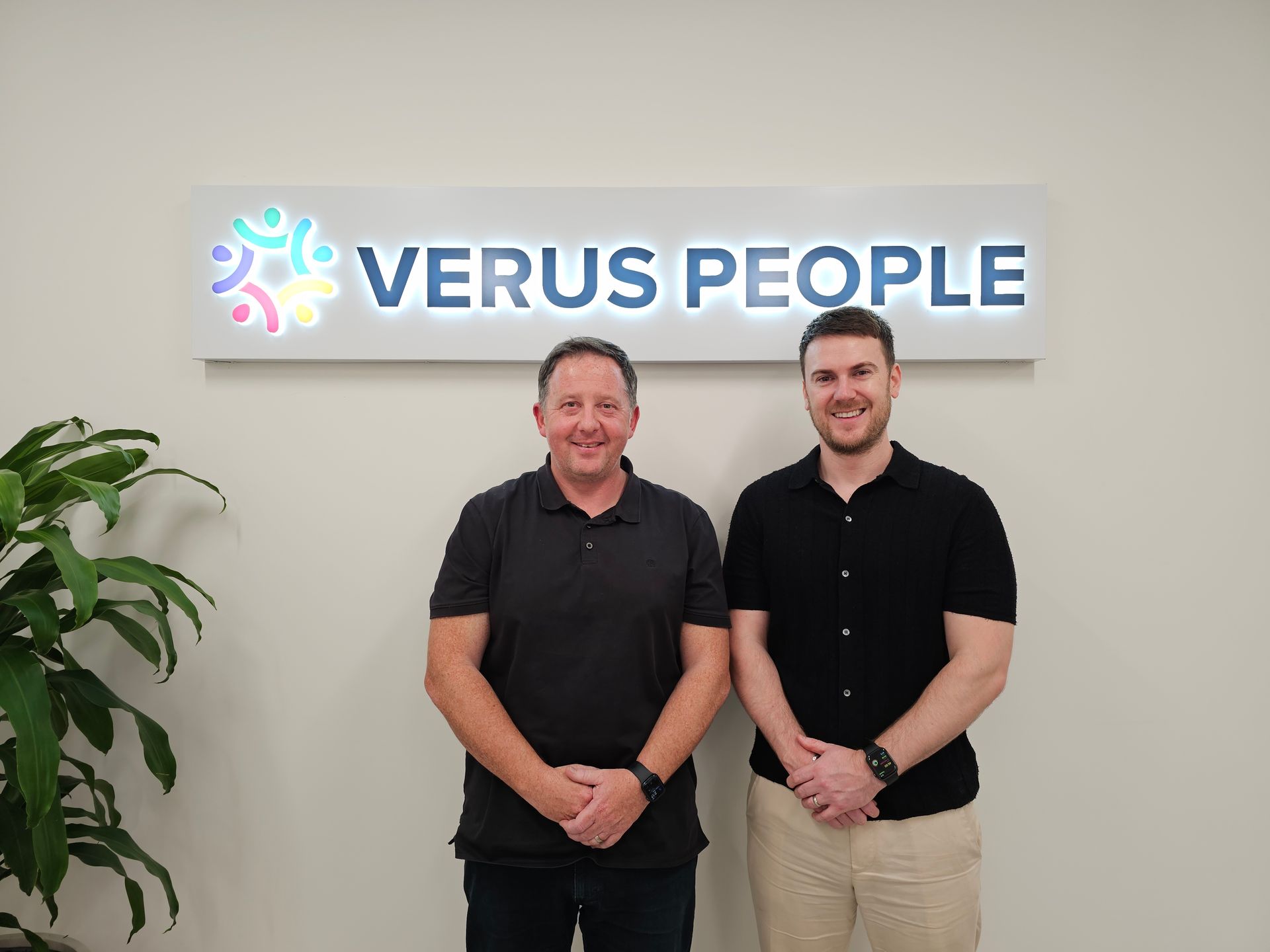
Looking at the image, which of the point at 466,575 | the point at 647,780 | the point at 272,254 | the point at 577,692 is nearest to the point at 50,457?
the point at 272,254

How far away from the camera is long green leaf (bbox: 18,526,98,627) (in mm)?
1582

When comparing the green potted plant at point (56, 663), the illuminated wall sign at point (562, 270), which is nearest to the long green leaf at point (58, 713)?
the green potted plant at point (56, 663)

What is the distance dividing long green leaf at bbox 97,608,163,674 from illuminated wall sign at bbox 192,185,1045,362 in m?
0.73

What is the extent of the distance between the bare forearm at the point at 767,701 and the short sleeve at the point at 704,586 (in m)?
0.11

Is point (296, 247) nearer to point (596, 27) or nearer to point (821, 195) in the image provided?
point (596, 27)

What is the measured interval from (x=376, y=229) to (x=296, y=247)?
232 mm

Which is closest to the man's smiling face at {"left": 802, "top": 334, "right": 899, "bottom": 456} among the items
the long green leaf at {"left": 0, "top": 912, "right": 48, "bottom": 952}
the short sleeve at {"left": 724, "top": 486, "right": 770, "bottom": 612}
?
the short sleeve at {"left": 724, "top": 486, "right": 770, "bottom": 612}

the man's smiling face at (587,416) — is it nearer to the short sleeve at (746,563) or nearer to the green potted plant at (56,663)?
the short sleeve at (746,563)

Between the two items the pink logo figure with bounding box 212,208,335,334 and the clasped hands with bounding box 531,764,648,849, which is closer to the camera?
the clasped hands with bounding box 531,764,648,849

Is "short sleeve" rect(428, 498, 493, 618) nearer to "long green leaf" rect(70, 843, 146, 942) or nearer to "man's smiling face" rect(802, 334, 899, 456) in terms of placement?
"man's smiling face" rect(802, 334, 899, 456)

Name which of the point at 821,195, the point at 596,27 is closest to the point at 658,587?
the point at 821,195

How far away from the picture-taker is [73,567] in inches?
63.9

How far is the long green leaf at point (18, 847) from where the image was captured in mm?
1755

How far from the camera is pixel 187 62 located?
7.38 ft
